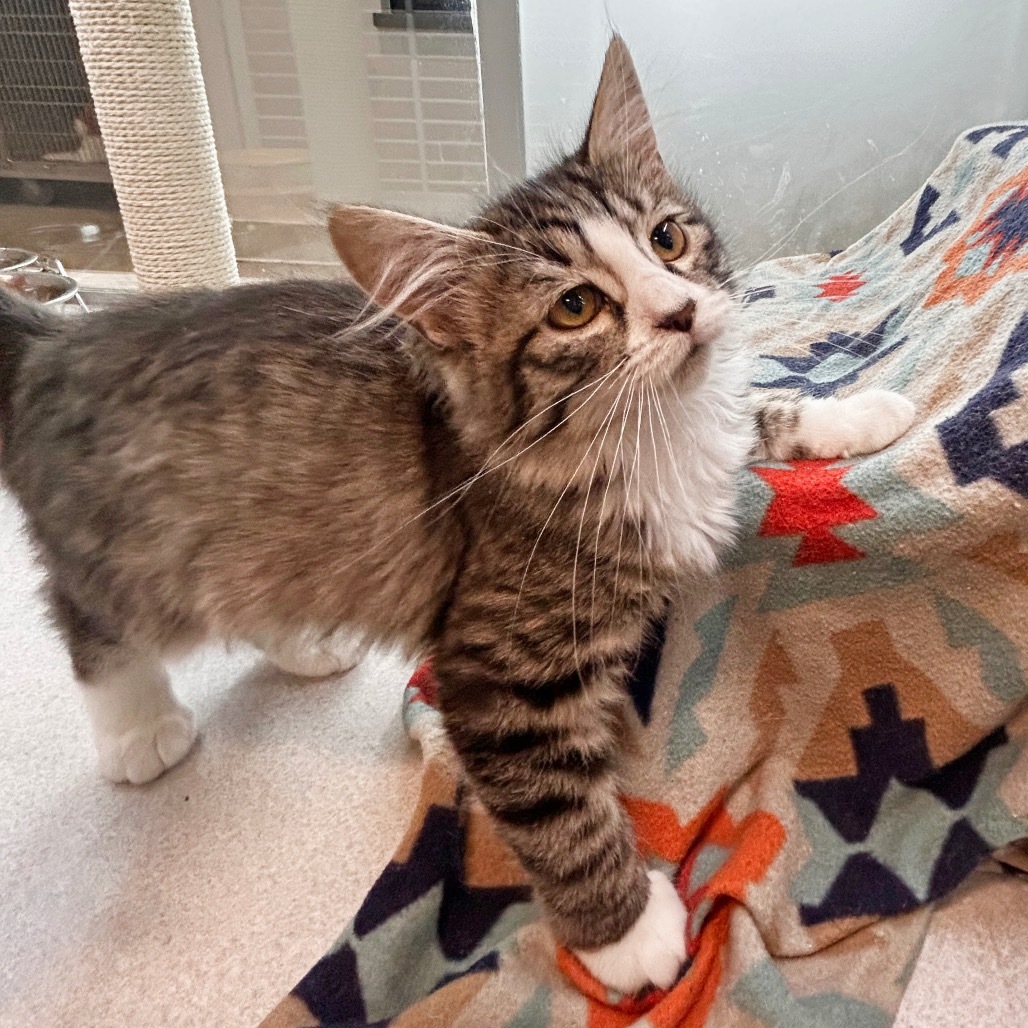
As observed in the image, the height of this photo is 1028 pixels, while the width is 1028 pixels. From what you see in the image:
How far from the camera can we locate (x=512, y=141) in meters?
2.32

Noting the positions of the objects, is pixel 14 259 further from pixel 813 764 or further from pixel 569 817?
pixel 813 764

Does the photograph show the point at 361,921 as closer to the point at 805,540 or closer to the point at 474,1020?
the point at 474,1020

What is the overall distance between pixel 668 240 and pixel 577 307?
0.17 metres

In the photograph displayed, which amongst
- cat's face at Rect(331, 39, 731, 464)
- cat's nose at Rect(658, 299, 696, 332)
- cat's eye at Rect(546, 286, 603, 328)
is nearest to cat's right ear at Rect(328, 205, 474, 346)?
cat's face at Rect(331, 39, 731, 464)

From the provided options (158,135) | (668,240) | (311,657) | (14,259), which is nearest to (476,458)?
(668,240)

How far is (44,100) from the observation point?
294cm

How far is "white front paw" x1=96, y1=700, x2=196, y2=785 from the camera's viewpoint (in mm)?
1172

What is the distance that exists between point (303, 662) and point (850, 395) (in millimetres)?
899

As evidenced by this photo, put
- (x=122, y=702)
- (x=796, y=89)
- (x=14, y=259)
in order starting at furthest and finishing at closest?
(x=14, y=259)
(x=796, y=89)
(x=122, y=702)

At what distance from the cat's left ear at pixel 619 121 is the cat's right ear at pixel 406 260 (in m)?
0.26

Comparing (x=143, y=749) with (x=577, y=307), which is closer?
(x=577, y=307)

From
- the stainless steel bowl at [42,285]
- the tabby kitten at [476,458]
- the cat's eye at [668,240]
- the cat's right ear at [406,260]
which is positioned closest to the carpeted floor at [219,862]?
the tabby kitten at [476,458]

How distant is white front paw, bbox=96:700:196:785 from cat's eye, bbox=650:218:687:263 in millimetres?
920

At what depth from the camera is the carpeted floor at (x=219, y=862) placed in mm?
910
